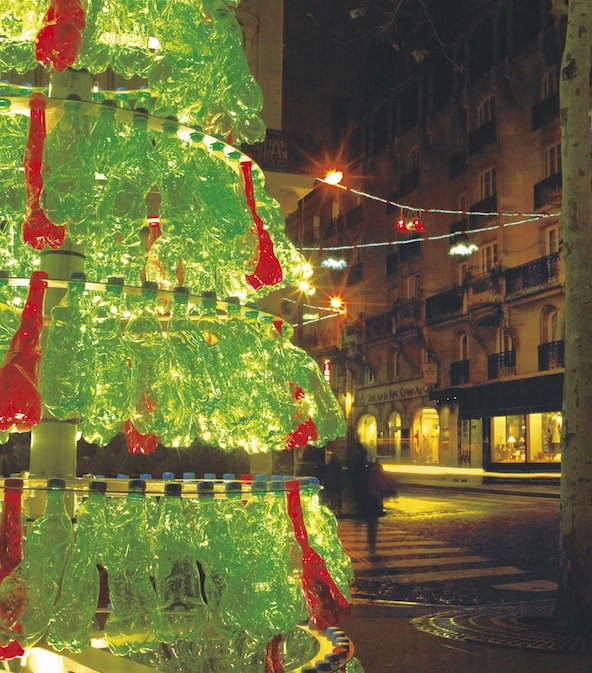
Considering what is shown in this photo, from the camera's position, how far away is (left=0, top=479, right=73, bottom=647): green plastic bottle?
103 inches

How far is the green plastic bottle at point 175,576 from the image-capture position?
8.89 feet

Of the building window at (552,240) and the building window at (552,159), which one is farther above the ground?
the building window at (552,159)

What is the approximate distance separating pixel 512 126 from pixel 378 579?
87.4ft

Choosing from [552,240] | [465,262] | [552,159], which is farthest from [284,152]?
[465,262]

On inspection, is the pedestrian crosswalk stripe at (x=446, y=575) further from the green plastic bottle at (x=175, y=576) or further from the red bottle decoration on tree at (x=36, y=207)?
the red bottle decoration on tree at (x=36, y=207)

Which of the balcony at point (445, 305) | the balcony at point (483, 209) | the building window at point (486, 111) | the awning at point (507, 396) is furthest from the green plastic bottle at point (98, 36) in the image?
the balcony at point (445, 305)

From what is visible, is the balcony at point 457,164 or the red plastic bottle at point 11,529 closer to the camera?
the red plastic bottle at point 11,529

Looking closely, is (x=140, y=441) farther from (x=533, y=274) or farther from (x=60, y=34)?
(x=533, y=274)

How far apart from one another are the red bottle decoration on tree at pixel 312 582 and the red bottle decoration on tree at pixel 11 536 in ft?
2.79

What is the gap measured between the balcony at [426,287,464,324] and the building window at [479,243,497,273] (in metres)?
1.84

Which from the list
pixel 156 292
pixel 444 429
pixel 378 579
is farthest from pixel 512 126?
pixel 156 292

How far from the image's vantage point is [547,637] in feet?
22.0

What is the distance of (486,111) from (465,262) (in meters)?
5.96

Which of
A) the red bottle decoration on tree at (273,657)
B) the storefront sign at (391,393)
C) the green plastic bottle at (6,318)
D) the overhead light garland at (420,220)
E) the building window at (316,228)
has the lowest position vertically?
the red bottle decoration on tree at (273,657)
